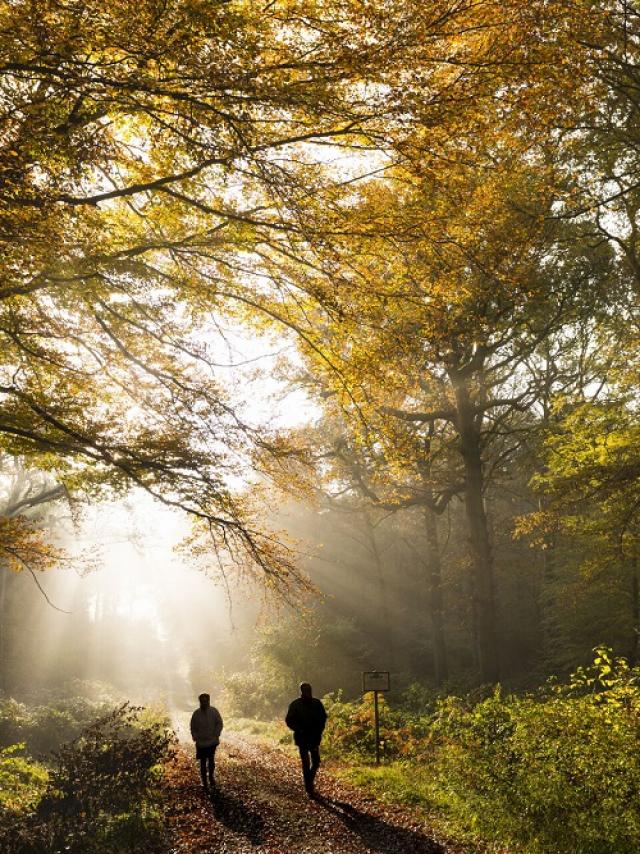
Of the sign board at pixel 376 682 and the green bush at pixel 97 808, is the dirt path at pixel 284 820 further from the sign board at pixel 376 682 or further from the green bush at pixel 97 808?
the sign board at pixel 376 682

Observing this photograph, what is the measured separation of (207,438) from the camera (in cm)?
838

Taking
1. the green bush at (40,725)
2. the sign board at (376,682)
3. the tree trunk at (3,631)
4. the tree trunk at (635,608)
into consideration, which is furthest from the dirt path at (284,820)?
the tree trunk at (3,631)

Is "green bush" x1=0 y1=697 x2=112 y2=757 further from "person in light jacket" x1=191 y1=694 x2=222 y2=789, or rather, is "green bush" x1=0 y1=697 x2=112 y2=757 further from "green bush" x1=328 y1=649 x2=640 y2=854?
"green bush" x1=328 y1=649 x2=640 y2=854

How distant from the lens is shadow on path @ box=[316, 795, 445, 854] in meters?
5.57

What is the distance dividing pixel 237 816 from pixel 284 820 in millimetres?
631

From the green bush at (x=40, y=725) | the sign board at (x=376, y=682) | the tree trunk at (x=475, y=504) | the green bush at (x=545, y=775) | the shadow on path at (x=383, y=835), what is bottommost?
the green bush at (x=40, y=725)

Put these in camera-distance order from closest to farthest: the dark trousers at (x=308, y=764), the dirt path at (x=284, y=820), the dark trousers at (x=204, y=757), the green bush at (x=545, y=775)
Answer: the green bush at (x=545, y=775) < the dirt path at (x=284, y=820) < the dark trousers at (x=308, y=764) < the dark trousers at (x=204, y=757)

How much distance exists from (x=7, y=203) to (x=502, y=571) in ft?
96.3

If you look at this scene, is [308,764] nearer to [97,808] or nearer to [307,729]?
[307,729]

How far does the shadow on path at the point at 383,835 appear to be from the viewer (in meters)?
5.57

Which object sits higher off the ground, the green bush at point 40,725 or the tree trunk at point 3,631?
the tree trunk at point 3,631

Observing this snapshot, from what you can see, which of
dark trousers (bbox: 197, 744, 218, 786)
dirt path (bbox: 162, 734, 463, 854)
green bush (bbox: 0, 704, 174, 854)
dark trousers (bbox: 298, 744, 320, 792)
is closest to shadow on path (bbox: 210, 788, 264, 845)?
dirt path (bbox: 162, 734, 463, 854)

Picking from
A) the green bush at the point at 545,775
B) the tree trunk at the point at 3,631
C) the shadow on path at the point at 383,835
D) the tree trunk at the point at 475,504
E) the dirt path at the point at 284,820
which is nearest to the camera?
the green bush at the point at 545,775

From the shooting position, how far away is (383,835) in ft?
19.6
